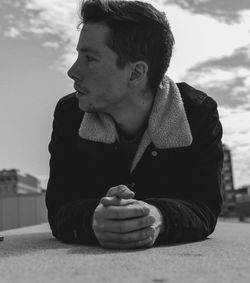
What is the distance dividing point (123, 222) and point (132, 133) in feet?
2.07

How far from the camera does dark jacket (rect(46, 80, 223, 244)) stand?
1.83 m

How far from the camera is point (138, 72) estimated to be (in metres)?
1.92

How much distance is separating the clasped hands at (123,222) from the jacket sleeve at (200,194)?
154 mm

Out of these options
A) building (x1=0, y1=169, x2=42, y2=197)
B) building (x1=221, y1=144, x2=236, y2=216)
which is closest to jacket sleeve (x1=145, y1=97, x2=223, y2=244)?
building (x1=221, y1=144, x2=236, y2=216)

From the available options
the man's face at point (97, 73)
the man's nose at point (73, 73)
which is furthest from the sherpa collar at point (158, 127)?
the man's nose at point (73, 73)

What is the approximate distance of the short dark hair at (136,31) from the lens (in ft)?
6.14

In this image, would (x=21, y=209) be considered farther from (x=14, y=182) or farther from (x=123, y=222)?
(x=14, y=182)

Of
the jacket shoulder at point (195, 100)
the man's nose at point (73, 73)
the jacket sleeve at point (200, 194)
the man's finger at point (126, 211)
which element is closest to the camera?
the man's finger at point (126, 211)

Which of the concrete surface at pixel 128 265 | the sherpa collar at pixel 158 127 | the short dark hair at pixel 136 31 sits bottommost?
the concrete surface at pixel 128 265

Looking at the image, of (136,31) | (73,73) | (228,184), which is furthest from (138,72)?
(228,184)

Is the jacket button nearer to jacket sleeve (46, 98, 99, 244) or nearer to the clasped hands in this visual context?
jacket sleeve (46, 98, 99, 244)

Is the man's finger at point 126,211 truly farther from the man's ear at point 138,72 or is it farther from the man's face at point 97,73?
the man's ear at point 138,72

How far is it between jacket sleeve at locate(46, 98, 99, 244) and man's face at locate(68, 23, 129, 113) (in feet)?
1.04

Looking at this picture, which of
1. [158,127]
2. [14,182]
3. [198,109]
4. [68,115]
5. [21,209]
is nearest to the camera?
[158,127]
